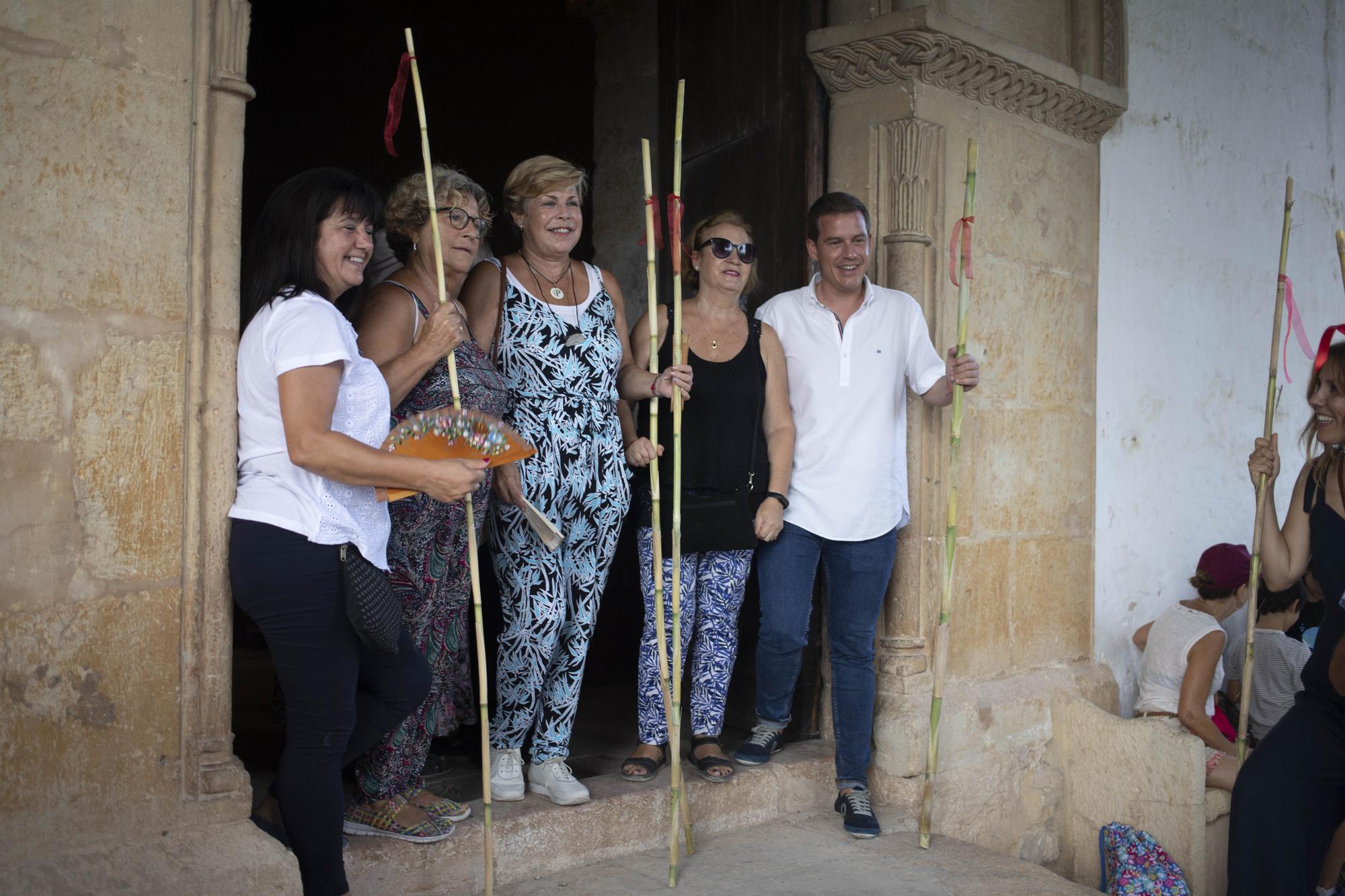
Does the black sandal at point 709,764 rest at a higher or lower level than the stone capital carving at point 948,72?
lower

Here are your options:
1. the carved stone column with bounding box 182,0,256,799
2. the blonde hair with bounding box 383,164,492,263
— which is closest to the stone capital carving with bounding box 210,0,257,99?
the carved stone column with bounding box 182,0,256,799

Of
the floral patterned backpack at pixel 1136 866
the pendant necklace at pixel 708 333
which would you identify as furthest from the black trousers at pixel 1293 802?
the pendant necklace at pixel 708 333

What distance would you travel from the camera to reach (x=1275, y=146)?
5590 mm

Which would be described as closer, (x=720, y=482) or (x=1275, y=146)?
(x=720, y=482)

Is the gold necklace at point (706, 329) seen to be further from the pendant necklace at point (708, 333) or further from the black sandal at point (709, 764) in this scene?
the black sandal at point (709, 764)

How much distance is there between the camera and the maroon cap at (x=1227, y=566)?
4.50 meters

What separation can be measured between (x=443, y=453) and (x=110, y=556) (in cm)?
68

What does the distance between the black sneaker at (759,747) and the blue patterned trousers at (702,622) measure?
210 millimetres

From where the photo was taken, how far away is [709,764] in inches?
137

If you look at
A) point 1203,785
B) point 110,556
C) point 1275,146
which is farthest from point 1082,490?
point 110,556

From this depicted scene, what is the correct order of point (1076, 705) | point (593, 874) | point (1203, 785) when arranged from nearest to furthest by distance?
1. point (593, 874)
2. point (1203, 785)
3. point (1076, 705)

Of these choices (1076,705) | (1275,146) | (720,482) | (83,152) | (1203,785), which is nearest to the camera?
(83,152)

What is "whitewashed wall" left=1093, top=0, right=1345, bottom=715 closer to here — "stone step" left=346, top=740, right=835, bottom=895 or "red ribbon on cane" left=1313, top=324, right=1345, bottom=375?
"red ribbon on cane" left=1313, top=324, right=1345, bottom=375

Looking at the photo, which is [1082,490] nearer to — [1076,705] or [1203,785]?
[1076,705]
